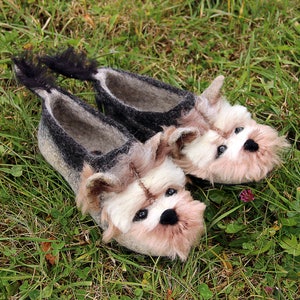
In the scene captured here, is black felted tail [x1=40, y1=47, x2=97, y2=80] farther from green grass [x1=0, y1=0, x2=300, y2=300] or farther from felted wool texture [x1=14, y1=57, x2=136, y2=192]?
green grass [x1=0, y1=0, x2=300, y2=300]

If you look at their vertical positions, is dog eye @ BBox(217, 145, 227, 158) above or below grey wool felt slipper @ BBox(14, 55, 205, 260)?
above

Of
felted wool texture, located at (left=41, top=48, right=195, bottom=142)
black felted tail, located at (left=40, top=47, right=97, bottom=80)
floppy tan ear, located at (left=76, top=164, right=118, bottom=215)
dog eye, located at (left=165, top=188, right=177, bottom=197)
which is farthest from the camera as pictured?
black felted tail, located at (left=40, top=47, right=97, bottom=80)

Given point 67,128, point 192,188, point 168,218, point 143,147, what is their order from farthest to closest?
point 67,128, point 192,188, point 143,147, point 168,218

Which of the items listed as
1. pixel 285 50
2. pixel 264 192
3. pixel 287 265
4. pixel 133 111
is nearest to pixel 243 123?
pixel 264 192

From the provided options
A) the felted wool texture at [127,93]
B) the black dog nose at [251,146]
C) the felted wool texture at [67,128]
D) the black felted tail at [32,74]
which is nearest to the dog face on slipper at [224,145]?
the black dog nose at [251,146]

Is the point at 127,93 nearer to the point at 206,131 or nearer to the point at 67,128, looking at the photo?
the point at 67,128

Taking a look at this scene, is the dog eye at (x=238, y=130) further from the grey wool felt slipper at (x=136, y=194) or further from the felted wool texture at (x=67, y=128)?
the felted wool texture at (x=67, y=128)

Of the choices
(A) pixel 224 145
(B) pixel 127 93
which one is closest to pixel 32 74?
(B) pixel 127 93

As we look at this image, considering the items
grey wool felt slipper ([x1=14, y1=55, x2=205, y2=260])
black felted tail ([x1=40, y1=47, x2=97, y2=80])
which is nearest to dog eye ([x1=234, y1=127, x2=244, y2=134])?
grey wool felt slipper ([x1=14, y1=55, x2=205, y2=260])

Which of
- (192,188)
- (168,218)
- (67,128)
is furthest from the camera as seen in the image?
(67,128)
